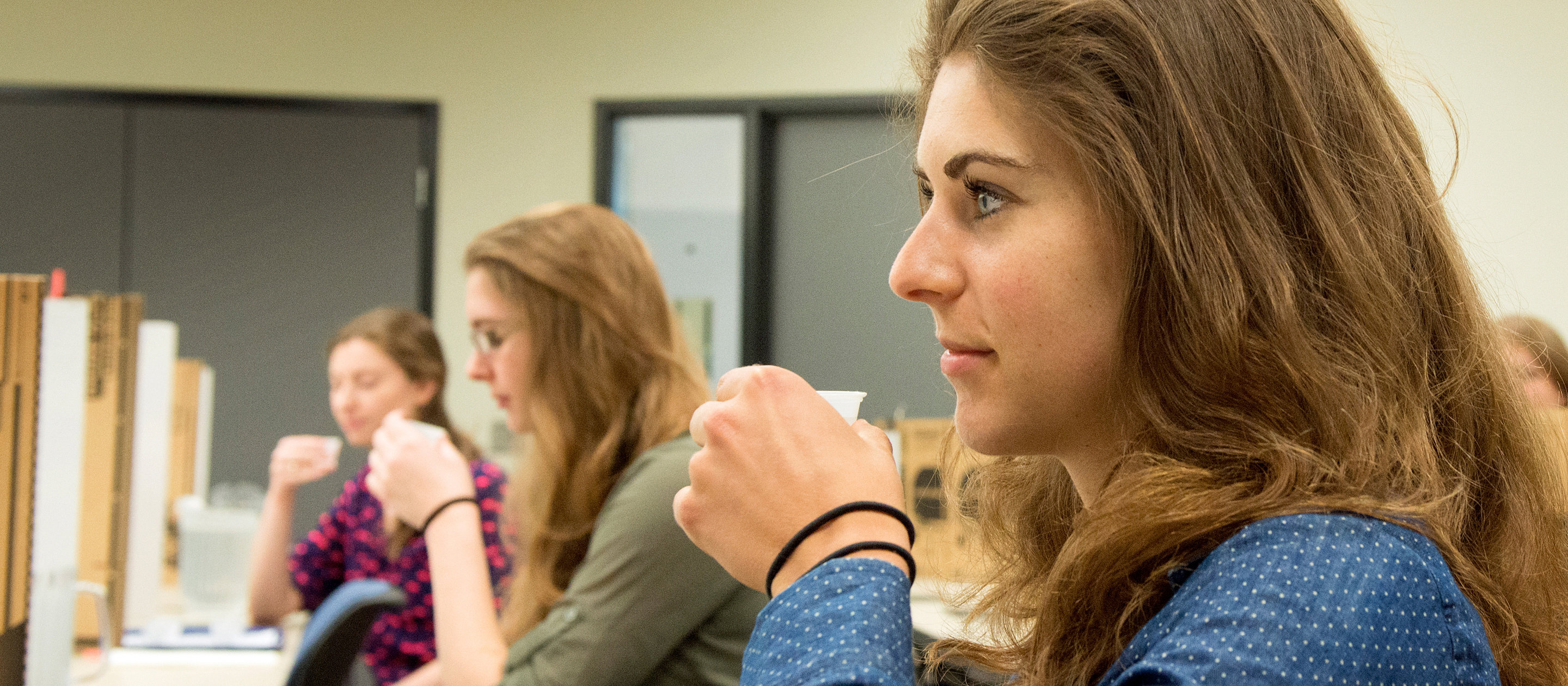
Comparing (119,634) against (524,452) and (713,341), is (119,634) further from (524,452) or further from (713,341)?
(713,341)

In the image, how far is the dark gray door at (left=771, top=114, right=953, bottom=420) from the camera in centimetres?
399

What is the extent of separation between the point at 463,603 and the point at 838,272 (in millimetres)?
2683

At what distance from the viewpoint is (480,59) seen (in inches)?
161

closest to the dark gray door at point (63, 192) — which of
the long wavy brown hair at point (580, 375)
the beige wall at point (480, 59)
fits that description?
the beige wall at point (480, 59)

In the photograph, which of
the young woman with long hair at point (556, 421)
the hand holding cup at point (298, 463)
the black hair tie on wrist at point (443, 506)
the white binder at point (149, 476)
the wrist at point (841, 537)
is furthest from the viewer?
the hand holding cup at point (298, 463)

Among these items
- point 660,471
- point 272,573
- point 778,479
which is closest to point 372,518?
point 272,573

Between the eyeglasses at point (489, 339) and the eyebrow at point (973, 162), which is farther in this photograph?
the eyeglasses at point (489, 339)

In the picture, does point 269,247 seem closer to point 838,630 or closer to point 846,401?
point 846,401

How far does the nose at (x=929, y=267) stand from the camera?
0.64m

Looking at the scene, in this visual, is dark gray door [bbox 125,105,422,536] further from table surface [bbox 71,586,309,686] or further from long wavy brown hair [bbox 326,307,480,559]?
table surface [bbox 71,586,309,686]

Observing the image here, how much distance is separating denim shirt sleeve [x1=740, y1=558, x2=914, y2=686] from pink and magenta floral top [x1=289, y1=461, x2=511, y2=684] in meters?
1.56

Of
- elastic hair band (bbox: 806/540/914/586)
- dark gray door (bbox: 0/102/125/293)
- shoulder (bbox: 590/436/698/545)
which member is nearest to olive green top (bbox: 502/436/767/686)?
shoulder (bbox: 590/436/698/545)

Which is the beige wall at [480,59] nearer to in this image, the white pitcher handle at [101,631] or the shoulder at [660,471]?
the white pitcher handle at [101,631]

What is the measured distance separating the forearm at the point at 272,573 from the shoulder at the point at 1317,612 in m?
2.43
